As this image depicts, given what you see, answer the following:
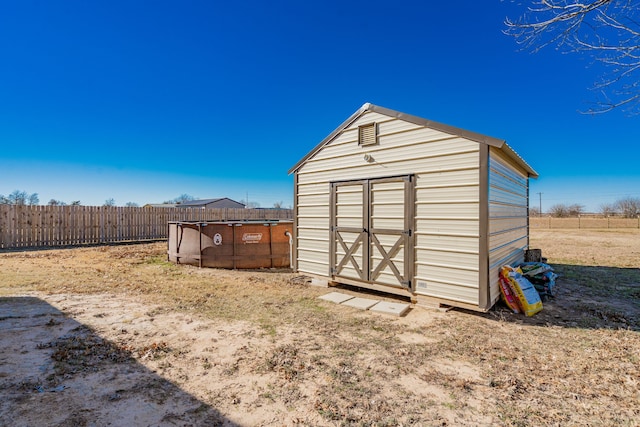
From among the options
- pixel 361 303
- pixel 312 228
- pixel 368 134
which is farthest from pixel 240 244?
pixel 368 134

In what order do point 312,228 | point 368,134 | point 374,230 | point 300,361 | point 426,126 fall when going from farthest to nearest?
point 312,228 < point 368,134 < point 374,230 < point 426,126 < point 300,361

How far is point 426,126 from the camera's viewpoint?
17.4 feet

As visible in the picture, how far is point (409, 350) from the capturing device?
3568 millimetres

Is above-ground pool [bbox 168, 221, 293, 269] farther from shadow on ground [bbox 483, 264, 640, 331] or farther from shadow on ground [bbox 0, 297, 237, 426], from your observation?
shadow on ground [bbox 483, 264, 640, 331]

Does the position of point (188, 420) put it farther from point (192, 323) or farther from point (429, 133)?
point (429, 133)

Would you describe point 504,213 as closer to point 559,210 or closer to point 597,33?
point 597,33

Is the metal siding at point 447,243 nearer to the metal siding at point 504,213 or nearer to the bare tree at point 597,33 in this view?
the metal siding at point 504,213

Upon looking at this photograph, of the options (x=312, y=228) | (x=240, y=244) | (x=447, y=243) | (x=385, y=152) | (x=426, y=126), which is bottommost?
(x=240, y=244)

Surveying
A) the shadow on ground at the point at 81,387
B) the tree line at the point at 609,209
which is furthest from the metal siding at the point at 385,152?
the tree line at the point at 609,209


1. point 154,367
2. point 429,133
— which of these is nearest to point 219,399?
point 154,367

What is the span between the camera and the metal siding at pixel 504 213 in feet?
16.2

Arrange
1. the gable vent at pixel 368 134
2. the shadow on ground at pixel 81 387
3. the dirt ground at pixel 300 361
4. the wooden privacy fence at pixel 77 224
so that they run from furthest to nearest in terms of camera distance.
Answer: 1. the wooden privacy fence at pixel 77 224
2. the gable vent at pixel 368 134
3. the dirt ground at pixel 300 361
4. the shadow on ground at pixel 81 387

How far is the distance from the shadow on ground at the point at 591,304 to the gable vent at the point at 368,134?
379 centimetres

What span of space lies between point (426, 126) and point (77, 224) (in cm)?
1591
